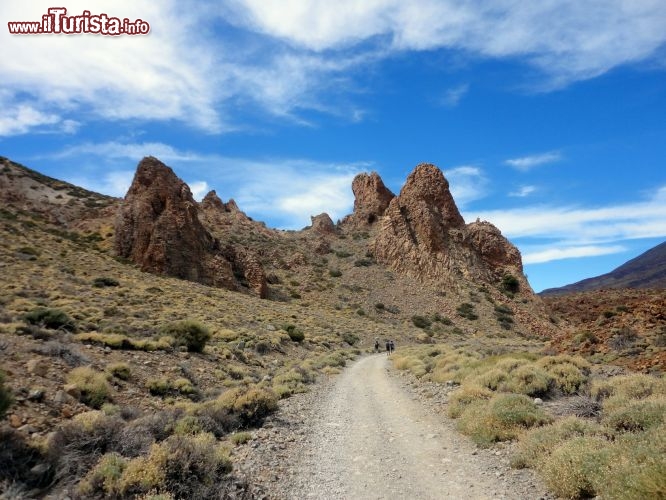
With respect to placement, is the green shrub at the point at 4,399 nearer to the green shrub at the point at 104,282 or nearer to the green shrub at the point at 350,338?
the green shrub at the point at 104,282

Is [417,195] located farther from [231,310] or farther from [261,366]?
[261,366]

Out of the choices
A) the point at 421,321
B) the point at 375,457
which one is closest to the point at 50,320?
the point at 375,457

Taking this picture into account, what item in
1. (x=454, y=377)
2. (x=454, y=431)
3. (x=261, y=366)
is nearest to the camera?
(x=454, y=431)

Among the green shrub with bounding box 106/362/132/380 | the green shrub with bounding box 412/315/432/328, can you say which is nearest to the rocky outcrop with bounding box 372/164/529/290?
the green shrub with bounding box 412/315/432/328

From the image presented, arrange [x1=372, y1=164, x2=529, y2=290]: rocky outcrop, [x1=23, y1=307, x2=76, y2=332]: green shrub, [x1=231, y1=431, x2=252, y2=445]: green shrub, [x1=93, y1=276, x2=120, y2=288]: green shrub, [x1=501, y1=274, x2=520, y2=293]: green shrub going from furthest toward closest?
[x1=501, y1=274, x2=520, y2=293]: green shrub
[x1=372, y1=164, x2=529, y2=290]: rocky outcrop
[x1=93, y1=276, x2=120, y2=288]: green shrub
[x1=23, y1=307, x2=76, y2=332]: green shrub
[x1=231, y1=431, x2=252, y2=445]: green shrub

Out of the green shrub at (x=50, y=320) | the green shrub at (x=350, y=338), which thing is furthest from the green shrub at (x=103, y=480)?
the green shrub at (x=350, y=338)

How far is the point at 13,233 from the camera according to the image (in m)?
43.5

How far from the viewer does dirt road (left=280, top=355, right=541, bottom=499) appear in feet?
22.3

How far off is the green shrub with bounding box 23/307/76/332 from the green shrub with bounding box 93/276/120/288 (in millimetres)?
18104

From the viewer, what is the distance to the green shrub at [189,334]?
1952 cm

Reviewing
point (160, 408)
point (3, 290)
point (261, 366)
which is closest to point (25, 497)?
point (160, 408)

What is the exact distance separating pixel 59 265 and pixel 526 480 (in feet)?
137

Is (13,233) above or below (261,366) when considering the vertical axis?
above

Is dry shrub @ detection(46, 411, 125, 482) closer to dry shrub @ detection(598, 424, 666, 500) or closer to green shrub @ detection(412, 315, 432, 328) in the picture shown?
dry shrub @ detection(598, 424, 666, 500)
